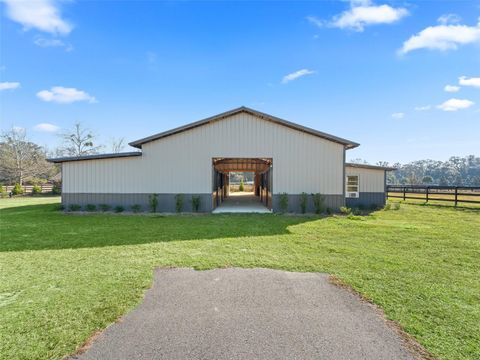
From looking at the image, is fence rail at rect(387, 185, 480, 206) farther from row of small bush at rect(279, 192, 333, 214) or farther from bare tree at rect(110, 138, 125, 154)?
bare tree at rect(110, 138, 125, 154)

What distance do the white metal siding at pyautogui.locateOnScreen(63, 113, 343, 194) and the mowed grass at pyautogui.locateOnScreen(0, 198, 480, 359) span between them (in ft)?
10.7

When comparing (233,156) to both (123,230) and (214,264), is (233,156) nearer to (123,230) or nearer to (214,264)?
(123,230)

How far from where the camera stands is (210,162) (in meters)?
12.8

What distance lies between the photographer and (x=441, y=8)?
973 centimetres

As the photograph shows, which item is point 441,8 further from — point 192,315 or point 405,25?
point 192,315

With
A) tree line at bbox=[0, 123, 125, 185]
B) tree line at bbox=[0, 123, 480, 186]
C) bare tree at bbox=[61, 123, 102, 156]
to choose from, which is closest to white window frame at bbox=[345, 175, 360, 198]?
tree line at bbox=[0, 123, 480, 186]

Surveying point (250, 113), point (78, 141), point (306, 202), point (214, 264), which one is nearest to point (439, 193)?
point (306, 202)

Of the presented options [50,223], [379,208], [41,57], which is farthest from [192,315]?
[41,57]

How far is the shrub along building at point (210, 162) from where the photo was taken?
500 inches

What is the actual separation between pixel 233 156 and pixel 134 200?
210 inches

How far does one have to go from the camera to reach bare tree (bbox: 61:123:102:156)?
1735 inches

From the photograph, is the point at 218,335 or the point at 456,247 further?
the point at 456,247

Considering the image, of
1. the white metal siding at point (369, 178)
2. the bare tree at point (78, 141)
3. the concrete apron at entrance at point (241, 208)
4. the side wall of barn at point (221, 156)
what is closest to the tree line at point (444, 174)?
the white metal siding at point (369, 178)

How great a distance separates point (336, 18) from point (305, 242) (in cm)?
975
